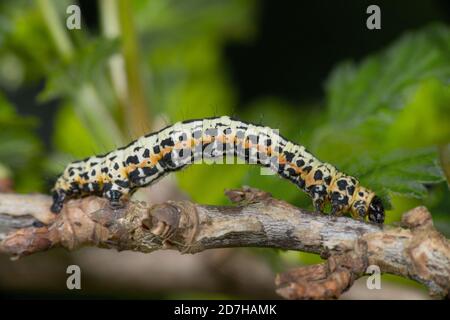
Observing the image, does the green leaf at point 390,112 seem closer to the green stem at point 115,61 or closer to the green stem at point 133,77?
the green stem at point 133,77

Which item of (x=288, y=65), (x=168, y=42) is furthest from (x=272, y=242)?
(x=288, y=65)

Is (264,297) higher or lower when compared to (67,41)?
lower

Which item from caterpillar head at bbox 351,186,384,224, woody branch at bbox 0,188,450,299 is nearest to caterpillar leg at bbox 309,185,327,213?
caterpillar head at bbox 351,186,384,224

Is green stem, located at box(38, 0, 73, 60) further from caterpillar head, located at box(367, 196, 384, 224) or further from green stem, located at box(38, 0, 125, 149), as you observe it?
caterpillar head, located at box(367, 196, 384, 224)

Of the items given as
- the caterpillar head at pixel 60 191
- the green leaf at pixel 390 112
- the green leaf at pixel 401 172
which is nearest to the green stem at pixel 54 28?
the caterpillar head at pixel 60 191

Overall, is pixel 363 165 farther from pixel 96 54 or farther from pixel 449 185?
pixel 96 54

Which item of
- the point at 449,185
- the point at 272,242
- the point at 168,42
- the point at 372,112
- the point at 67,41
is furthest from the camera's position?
the point at 168,42
